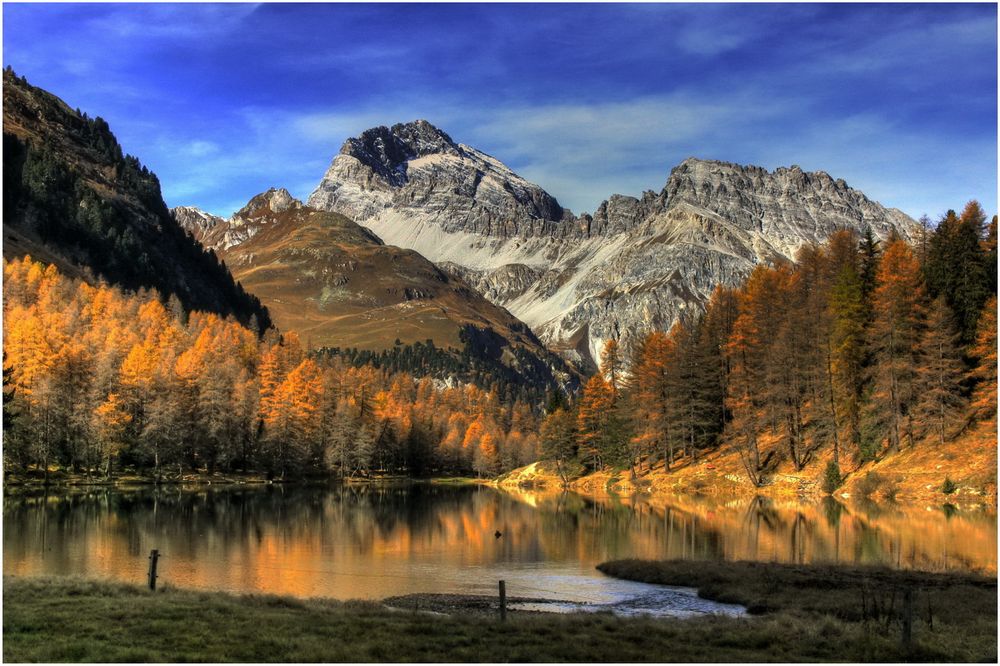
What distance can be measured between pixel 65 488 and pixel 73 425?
8.83 meters

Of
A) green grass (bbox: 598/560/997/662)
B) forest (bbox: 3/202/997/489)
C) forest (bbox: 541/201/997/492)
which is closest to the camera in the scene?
green grass (bbox: 598/560/997/662)

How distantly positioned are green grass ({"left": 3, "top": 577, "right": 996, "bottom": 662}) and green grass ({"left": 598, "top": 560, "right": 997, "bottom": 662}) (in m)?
0.16

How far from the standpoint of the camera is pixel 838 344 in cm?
8900

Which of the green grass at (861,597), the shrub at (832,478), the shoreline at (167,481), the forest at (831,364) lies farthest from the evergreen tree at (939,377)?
the shoreline at (167,481)

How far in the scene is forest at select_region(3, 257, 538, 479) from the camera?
321 feet

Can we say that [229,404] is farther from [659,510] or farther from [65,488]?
[659,510]

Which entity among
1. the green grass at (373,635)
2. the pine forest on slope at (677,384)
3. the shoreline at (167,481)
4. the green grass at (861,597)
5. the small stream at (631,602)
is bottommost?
the shoreline at (167,481)

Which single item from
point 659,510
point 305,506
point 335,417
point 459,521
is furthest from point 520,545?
point 335,417

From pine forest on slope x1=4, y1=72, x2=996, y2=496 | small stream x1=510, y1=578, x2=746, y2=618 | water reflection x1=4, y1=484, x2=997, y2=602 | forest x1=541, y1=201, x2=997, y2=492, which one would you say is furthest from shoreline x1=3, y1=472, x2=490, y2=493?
small stream x1=510, y1=578, x2=746, y2=618

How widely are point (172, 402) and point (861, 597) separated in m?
91.8

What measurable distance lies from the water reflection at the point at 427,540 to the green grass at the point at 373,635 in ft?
37.4

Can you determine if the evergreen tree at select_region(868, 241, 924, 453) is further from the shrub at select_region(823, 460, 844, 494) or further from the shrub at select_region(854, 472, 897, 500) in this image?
the shrub at select_region(854, 472, 897, 500)

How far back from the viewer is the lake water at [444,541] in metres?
42.3

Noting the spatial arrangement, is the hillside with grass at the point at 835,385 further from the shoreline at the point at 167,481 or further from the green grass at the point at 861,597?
the shoreline at the point at 167,481
